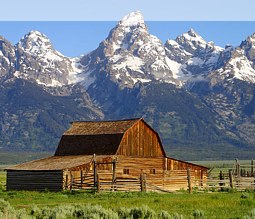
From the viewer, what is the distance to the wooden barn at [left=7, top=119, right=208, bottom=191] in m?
60.8

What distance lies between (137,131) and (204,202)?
30.6 m

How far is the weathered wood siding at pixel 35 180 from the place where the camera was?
60.9 m

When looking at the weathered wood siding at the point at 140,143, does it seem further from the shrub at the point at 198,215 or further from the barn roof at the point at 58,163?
the shrub at the point at 198,215

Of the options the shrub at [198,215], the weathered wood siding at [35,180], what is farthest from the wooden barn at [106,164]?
the shrub at [198,215]

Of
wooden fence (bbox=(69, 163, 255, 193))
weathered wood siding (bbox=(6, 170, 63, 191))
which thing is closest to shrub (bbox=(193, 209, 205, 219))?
wooden fence (bbox=(69, 163, 255, 193))

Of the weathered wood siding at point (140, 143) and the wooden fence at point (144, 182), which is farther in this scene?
the weathered wood siding at point (140, 143)

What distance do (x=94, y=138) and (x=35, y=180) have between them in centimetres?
831

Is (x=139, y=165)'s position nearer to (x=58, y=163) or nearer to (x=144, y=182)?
(x=58, y=163)

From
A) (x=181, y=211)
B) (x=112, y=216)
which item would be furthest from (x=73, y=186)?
(x=112, y=216)

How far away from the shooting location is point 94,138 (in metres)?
69.1

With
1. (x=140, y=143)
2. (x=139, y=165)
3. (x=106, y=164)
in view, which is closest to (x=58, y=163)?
(x=106, y=164)

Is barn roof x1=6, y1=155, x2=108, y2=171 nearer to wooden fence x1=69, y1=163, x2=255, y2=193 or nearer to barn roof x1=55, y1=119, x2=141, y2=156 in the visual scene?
wooden fence x1=69, y1=163, x2=255, y2=193

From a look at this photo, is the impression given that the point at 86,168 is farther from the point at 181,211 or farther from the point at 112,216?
the point at 112,216

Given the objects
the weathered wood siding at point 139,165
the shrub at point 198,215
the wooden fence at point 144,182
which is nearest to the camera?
the shrub at point 198,215
